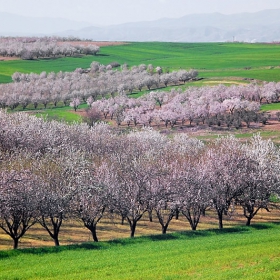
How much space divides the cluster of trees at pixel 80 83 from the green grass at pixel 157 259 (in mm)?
101481

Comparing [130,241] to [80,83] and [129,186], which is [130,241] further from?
[80,83]

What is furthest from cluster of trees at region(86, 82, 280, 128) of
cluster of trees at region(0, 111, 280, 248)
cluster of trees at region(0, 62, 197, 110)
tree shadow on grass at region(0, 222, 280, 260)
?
tree shadow on grass at region(0, 222, 280, 260)

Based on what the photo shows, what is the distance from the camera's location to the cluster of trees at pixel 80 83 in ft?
460

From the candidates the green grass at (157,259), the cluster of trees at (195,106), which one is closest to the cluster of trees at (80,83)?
the cluster of trees at (195,106)

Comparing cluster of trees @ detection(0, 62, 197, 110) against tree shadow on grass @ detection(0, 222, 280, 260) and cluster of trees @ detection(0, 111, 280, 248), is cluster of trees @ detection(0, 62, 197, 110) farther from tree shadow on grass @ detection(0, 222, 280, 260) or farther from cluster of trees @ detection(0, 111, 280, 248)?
tree shadow on grass @ detection(0, 222, 280, 260)

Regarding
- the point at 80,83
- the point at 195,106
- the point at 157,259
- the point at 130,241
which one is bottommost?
the point at 130,241

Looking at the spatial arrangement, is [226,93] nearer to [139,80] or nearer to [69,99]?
[139,80]

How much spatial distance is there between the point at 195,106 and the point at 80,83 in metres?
45.5

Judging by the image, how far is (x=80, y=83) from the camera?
15738 cm

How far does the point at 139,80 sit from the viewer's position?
163500 mm

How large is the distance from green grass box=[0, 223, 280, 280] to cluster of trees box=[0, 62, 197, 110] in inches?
3995

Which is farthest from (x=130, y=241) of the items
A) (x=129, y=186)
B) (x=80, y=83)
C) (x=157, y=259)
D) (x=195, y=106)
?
(x=80, y=83)

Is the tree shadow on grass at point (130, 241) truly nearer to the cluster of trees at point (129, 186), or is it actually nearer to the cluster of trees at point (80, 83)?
the cluster of trees at point (129, 186)

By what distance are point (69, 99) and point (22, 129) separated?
269ft
